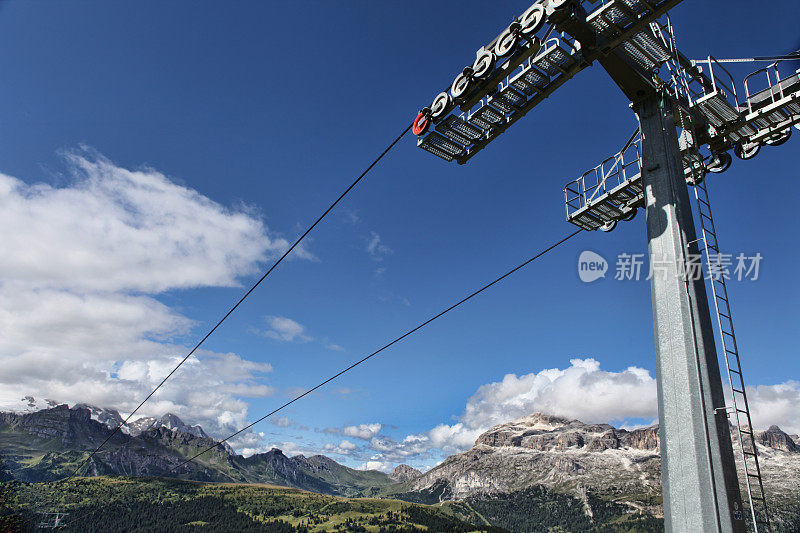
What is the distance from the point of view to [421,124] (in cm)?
1153

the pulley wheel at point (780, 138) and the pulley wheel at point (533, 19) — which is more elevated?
the pulley wheel at point (780, 138)

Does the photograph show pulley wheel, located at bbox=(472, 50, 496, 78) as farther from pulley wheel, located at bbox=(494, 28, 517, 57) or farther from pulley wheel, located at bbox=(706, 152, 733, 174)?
pulley wheel, located at bbox=(706, 152, 733, 174)

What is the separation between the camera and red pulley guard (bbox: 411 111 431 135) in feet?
37.6

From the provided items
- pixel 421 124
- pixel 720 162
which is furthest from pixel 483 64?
pixel 720 162

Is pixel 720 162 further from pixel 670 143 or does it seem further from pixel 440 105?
pixel 440 105

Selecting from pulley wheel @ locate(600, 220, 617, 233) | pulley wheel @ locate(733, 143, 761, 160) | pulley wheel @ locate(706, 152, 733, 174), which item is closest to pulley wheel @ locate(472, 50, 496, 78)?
pulley wheel @ locate(600, 220, 617, 233)

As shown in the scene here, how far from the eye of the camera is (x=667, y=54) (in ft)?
35.6

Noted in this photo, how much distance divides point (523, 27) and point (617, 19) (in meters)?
1.90

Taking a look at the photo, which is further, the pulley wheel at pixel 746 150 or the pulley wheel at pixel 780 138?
the pulley wheel at pixel 746 150

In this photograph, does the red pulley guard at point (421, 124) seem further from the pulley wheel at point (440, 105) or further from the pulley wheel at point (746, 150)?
the pulley wheel at point (746, 150)

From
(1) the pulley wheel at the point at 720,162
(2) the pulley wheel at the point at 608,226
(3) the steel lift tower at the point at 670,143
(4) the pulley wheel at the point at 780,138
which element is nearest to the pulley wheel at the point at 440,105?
(3) the steel lift tower at the point at 670,143

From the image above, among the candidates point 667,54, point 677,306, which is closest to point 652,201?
point 677,306

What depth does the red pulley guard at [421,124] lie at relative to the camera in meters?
11.4

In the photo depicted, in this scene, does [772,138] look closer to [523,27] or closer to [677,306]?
[677,306]
